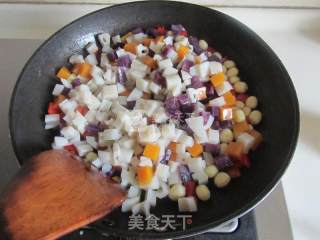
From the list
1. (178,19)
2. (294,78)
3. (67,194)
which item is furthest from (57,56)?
(294,78)

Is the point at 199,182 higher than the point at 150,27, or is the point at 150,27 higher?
the point at 150,27

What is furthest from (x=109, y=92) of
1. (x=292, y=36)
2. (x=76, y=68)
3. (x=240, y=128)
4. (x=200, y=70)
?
(x=292, y=36)

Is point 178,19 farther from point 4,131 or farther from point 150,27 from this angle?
point 4,131

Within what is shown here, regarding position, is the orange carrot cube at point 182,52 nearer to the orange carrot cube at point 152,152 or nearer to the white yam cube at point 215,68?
the white yam cube at point 215,68

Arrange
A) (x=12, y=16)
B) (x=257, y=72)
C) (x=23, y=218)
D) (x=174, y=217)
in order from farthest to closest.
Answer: (x=12, y=16) → (x=257, y=72) → (x=174, y=217) → (x=23, y=218)

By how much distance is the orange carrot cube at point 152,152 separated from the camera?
0.92 meters

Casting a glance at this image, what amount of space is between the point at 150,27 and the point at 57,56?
29 cm

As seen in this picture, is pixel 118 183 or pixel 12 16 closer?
pixel 118 183

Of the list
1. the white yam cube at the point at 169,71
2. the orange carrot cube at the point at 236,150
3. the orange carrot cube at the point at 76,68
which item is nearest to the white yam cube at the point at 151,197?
the orange carrot cube at the point at 236,150

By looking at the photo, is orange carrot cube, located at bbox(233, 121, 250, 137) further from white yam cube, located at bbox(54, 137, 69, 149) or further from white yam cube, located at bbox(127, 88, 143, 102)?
white yam cube, located at bbox(54, 137, 69, 149)

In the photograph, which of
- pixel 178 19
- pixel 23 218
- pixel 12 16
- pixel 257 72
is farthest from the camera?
pixel 12 16

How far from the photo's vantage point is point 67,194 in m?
0.78

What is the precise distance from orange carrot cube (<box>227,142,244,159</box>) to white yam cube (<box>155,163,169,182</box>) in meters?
0.16

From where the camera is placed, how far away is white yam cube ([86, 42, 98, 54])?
1140 millimetres
